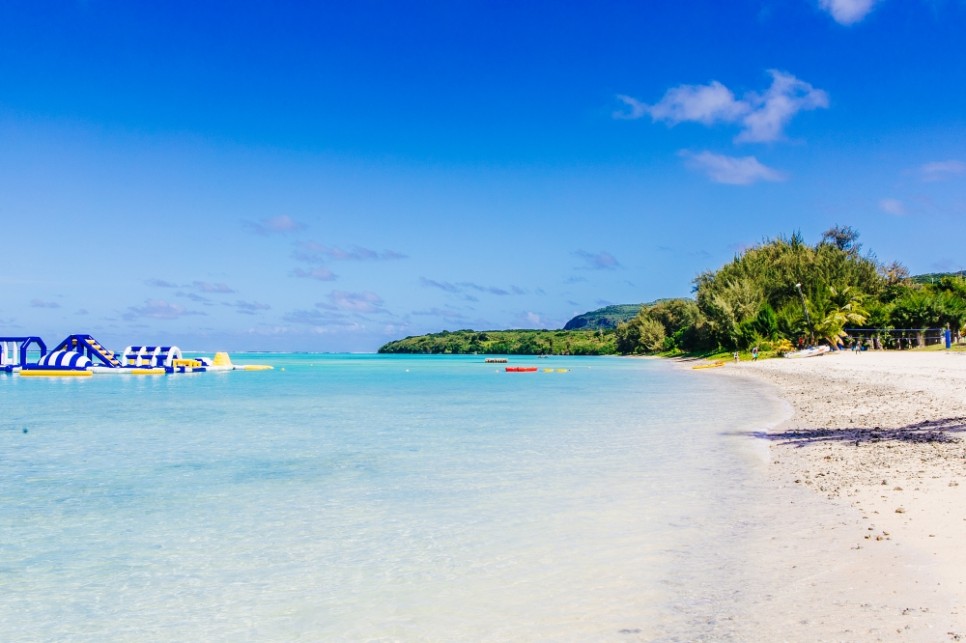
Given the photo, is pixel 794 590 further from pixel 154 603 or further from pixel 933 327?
pixel 933 327

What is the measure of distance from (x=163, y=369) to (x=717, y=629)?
207 ft

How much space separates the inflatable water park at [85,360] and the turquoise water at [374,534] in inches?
1673

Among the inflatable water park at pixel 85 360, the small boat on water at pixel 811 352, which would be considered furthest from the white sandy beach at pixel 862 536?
the inflatable water park at pixel 85 360

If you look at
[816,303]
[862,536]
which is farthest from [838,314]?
[862,536]

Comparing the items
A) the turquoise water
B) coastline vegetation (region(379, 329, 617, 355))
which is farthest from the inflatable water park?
coastline vegetation (region(379, 329, 617, 355))

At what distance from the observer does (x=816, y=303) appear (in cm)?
5953

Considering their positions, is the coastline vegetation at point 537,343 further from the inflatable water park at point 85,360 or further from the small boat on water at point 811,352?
the inflatable water park at point 85,360

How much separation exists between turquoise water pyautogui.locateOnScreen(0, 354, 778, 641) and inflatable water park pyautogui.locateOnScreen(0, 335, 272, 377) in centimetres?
4249

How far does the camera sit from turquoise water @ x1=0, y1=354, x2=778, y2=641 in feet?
17.0

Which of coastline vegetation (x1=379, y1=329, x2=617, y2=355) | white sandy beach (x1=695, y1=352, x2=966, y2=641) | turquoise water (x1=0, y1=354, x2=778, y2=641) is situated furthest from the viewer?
coastline vegetation (x1=379, y1=329, x2=617, y2=355)

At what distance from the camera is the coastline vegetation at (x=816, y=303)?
51969 mm

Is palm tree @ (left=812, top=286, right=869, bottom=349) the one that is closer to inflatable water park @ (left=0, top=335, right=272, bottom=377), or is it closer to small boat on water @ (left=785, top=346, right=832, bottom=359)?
small boat on water @ (left=785, top=346, right=832, bottom=359)

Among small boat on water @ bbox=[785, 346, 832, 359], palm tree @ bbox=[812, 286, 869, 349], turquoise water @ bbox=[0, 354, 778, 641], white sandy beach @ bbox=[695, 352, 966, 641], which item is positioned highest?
palm tree @ bbox=[812, 286, 869, 349]

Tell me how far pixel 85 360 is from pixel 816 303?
62358 mm
